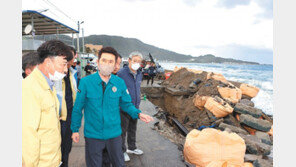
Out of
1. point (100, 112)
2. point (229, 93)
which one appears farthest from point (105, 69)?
point (229, 93)

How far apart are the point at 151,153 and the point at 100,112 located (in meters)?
1.88

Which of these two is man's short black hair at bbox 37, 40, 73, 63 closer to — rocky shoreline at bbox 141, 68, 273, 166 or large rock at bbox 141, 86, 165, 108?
rocky shoreline at bbox 141, 68, 273, 166

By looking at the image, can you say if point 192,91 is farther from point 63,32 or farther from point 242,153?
point 63,32

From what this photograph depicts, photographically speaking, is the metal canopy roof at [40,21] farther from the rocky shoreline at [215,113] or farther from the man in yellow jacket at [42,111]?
the man in yellow jacket at [42,111]

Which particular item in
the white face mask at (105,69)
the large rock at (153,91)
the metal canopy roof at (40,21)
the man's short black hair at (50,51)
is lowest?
the large rock at (153,91)

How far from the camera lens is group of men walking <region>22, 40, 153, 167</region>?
990 millimetres

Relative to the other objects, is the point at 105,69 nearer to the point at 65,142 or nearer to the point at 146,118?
the point at 146,118

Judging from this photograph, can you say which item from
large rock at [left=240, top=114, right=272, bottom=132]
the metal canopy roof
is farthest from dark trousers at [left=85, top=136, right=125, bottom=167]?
the metal canopy roof

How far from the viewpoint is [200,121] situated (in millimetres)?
6949

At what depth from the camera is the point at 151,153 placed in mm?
3135

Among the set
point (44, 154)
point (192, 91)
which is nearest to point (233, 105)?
point (192, 91)

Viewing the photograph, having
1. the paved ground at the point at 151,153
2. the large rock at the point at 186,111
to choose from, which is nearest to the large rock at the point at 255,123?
the large rock at the point at 186,111

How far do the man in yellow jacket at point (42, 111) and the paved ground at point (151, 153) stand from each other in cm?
177

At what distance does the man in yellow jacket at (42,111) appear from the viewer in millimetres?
950
